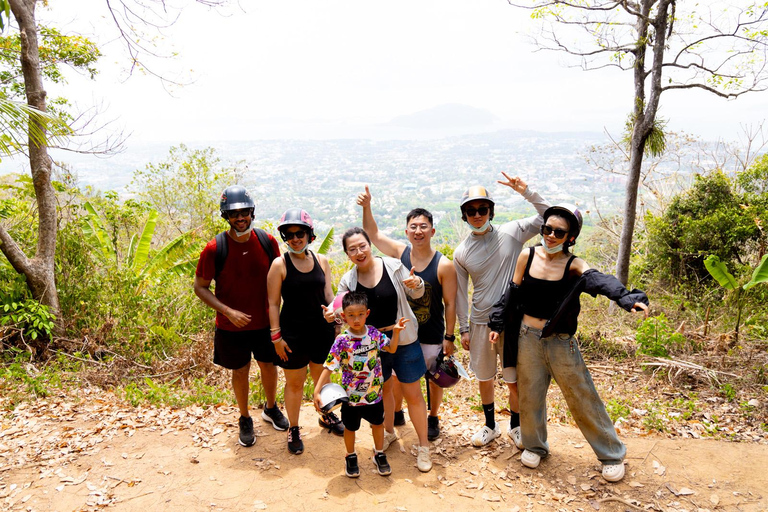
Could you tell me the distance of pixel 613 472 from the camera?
12.2 ft

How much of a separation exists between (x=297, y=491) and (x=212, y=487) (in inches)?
28.3

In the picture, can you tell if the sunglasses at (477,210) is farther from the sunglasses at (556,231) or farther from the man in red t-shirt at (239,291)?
the man in red t-shirt at (239,291)

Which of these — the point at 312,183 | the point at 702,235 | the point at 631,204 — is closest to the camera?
the point at 702,235

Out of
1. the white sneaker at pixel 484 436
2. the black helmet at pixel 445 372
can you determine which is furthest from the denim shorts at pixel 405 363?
the white sneaker at pixel 484 436

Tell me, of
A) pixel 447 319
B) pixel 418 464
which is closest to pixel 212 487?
pixel 418 464

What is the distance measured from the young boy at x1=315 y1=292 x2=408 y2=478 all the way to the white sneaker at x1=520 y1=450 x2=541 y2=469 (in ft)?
4.57

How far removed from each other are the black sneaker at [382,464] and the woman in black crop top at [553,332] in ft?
3.95

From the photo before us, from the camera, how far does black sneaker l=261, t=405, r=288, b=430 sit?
15.3ft

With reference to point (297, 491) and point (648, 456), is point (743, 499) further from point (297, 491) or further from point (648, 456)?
point (297, 491)

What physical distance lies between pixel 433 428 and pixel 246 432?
181cm

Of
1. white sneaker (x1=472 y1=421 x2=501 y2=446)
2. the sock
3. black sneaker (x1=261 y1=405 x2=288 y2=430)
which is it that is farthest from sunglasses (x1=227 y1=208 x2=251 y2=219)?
white sneaker (x1=472 y1=421 x2=501 y2=446)

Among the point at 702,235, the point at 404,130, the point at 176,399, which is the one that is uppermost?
the point at 404,130

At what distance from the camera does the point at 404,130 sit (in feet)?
429

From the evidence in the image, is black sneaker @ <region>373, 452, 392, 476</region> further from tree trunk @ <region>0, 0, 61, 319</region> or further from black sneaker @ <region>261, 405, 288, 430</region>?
tree trunk @ <region>0, 0, 61, 319</region>
